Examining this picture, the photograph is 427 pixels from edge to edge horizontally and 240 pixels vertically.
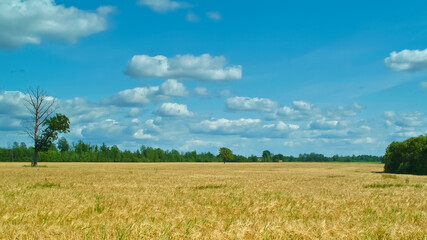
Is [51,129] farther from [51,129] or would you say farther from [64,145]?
[64,145]

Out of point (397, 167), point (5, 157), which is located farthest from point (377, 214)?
point (5, 157)

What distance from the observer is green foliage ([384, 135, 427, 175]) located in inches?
2259

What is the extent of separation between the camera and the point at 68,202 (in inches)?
422

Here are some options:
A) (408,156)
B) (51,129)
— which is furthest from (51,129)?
(408,156)

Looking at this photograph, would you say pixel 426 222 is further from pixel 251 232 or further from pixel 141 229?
pixel 141 229

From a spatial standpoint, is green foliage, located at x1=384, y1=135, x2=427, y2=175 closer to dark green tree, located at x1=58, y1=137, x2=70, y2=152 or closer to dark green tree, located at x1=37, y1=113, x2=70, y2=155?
dark green tree, located at x1=37, y1=113, x2=70, y2=155

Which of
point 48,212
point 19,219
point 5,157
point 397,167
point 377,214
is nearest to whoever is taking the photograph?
point 19,219

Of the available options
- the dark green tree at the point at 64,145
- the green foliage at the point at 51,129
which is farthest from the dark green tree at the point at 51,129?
the dark green tree at the point at 64,145

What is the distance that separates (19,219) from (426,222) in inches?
399

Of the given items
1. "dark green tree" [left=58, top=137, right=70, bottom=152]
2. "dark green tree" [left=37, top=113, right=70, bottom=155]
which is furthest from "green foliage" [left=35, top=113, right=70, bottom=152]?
"dark green tree" [left=58, top=137, right=70, bottom=152]

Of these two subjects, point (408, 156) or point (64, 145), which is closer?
point (408, 156)

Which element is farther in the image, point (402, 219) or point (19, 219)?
point (402, 219)

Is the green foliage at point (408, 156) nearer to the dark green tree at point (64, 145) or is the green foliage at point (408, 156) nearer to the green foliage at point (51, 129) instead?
the green foliage at point (51, 129)

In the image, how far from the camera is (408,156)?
59.6 meters
